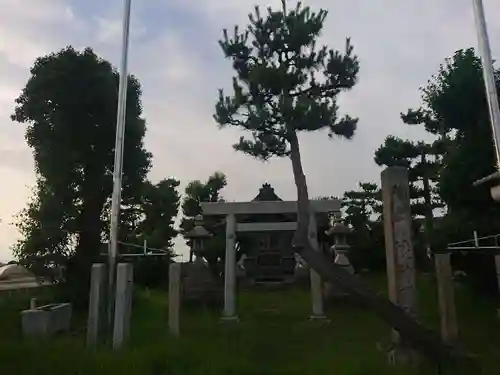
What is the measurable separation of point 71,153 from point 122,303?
4.91 metres

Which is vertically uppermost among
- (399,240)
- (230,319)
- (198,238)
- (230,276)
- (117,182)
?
(117,182)

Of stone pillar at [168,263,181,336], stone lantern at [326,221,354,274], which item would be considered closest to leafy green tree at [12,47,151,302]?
stone pillar at [168,263,181,336]

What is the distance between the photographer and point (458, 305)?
9.57m

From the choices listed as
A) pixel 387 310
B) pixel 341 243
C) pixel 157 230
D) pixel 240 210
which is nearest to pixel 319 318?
pixel 240 210

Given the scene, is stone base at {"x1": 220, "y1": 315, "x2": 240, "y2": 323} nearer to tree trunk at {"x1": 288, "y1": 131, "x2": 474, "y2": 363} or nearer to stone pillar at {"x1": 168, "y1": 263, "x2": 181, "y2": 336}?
stone pillar at {"x1": 168, "y1": 263, "x2": 181, "y2": 336}

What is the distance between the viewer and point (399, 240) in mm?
5336

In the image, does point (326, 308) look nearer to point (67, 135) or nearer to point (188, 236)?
point (188, 236)

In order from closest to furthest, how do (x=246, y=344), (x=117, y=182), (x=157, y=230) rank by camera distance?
(x=246, y=344) < (x=117, y=182) < (x=157, y=230)

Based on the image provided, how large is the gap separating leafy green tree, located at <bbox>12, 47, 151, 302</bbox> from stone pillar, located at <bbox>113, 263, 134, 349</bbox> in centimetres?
365

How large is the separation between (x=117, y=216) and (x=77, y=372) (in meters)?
2.53

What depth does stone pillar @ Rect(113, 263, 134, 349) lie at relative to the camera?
5949 mm

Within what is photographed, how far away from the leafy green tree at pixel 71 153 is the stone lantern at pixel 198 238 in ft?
8.55

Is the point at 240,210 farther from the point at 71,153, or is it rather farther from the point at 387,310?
the point at 387,310

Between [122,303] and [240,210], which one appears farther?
[240,210]
